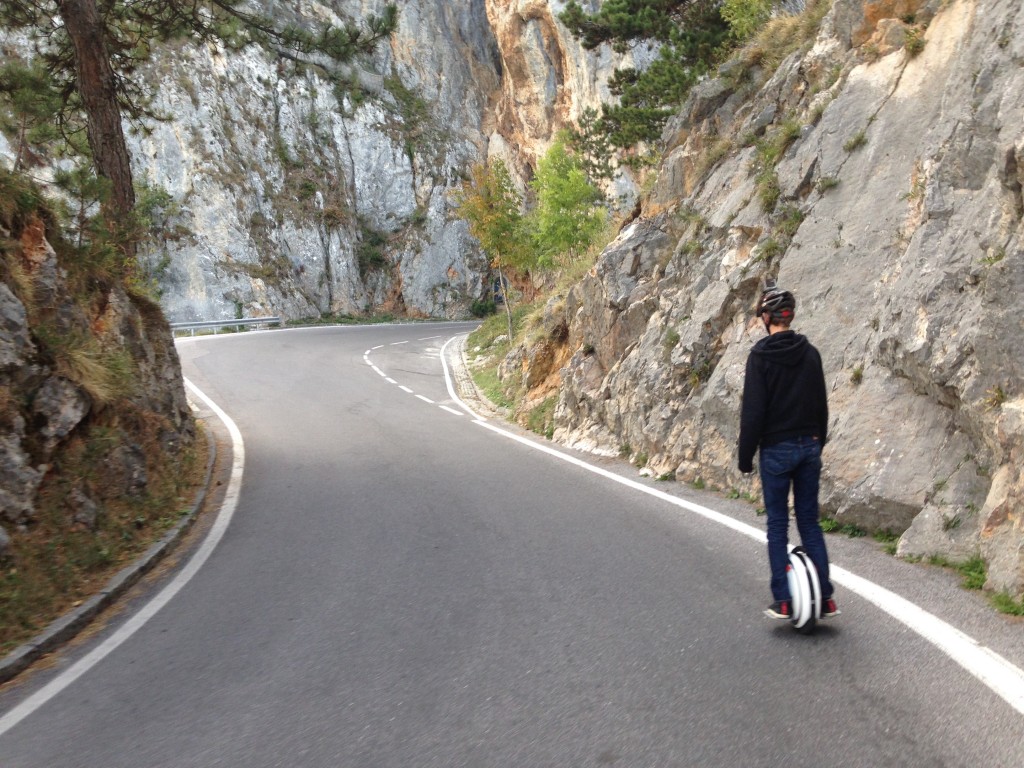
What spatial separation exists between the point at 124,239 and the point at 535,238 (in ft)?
75.1

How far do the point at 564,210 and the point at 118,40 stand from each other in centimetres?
2049

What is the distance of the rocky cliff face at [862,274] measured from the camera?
5.62 meters

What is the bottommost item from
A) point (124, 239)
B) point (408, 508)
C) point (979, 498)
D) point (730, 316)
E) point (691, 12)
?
point (408, 508)

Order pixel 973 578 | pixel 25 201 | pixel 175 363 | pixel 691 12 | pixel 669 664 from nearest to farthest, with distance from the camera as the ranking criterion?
pixel 669 664
pixel 973 578
pixel 25 201
pixel 175 363
pixel 691 12

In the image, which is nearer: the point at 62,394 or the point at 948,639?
the point at 948,639

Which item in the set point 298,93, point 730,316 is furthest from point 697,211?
point 298,93

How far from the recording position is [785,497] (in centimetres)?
454

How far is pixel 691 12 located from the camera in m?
18.9

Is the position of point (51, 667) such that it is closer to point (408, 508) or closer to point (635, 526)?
point (408, 508)

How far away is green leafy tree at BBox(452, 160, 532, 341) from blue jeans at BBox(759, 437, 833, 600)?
26.5 metres

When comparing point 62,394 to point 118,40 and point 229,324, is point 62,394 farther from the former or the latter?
point 229,324

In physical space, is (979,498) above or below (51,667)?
above

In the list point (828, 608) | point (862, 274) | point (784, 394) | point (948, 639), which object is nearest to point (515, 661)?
point (828, 608)

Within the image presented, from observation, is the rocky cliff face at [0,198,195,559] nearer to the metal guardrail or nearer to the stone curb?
the stone curb
